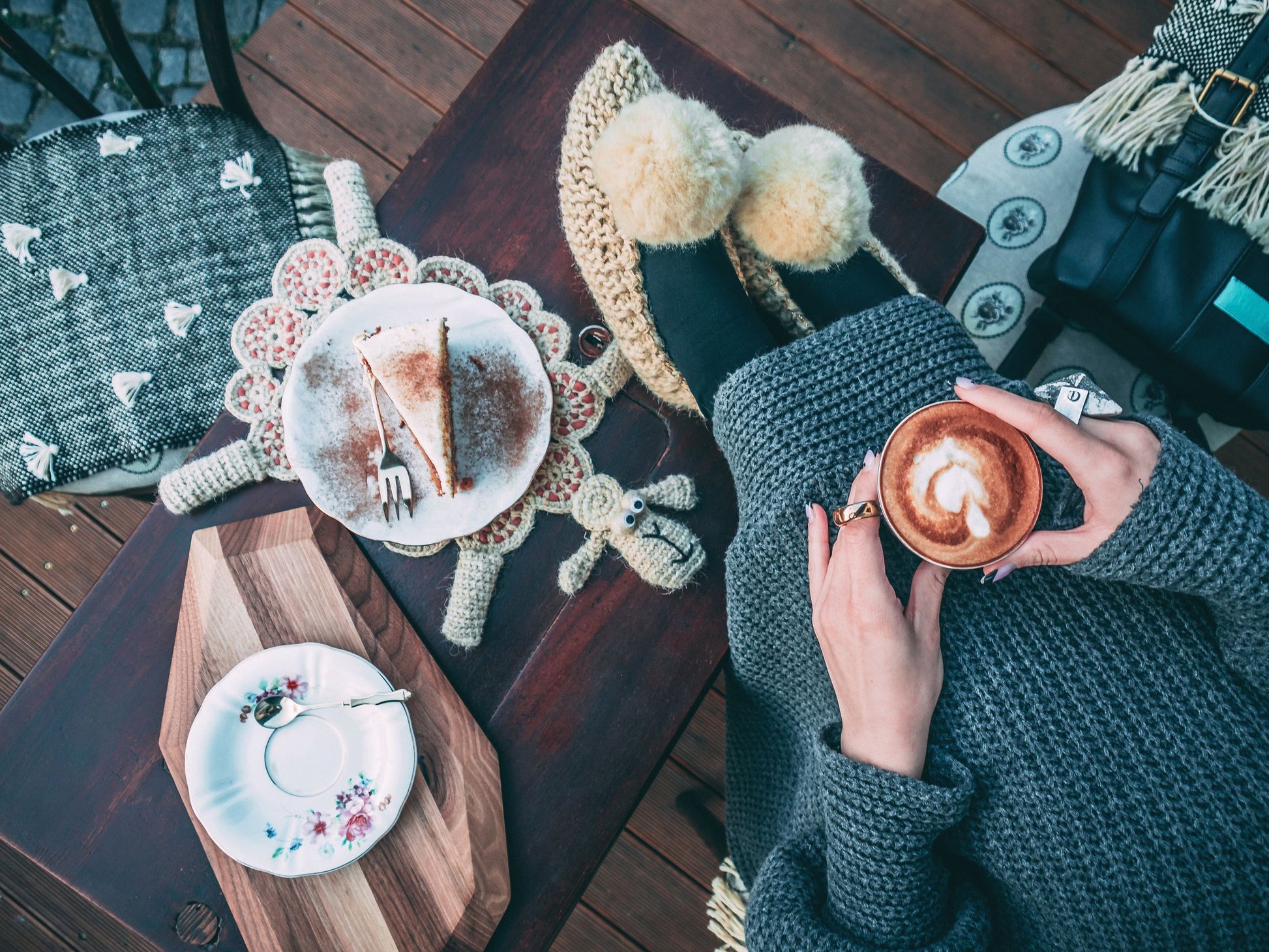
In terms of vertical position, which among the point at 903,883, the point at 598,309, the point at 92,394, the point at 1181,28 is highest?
the point at 1181,28

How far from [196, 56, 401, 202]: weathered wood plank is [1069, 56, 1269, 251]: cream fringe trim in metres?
1.51

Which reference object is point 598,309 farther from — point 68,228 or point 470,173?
point 68,228

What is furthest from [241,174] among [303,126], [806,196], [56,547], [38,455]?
[56,547]

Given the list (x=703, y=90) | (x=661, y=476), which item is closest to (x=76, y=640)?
(x=661, y=476)

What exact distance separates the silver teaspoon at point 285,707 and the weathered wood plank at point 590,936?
99 cm

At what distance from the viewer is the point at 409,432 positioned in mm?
975

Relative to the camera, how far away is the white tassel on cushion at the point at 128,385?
3.64 ft

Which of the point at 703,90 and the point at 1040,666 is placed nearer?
the point at 1040,666

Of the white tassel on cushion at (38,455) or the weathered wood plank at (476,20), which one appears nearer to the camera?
the white tassel on cushion at (38,455)

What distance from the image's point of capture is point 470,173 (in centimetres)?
106

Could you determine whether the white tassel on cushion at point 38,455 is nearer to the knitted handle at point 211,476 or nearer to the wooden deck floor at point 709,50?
the knitted handle at point 211,476

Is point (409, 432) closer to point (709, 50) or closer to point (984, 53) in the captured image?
point (709, 50)

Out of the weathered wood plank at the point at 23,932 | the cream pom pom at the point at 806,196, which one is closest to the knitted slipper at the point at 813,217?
the cream pom pom at the point at 806,196

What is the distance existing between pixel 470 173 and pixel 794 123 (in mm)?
498
